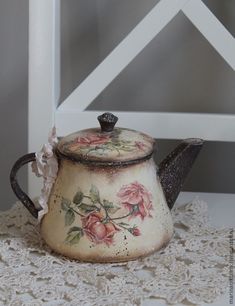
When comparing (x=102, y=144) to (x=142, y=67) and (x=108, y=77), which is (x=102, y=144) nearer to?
(x=108, y=77)

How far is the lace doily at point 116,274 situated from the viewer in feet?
1.64

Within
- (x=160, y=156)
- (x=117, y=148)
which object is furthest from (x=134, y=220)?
(x=160, y=156)

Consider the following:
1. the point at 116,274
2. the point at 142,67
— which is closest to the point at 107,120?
the point at 116,274

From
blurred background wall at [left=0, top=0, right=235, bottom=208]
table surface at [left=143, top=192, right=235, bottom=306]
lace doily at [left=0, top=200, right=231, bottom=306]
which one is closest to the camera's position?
lace doily at [left=0, top=200, right=231, bottom=306]

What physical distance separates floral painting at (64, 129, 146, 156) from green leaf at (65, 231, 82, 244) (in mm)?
70

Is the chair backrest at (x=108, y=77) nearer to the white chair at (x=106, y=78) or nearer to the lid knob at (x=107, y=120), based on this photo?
the white chair at (x=106, y=78)

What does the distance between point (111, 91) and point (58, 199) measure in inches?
13.8

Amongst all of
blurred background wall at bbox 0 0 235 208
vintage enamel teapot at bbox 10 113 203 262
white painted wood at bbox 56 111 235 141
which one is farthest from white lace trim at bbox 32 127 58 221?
blurred background wall at bbox 0 0 235 208

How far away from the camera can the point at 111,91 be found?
88cm

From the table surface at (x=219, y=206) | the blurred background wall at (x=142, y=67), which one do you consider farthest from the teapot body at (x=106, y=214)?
the blurred background wall at (x=142, y=67)

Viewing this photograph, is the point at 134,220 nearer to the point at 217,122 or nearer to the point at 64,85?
the point at 217,122

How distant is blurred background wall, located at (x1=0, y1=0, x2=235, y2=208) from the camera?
2.78ft

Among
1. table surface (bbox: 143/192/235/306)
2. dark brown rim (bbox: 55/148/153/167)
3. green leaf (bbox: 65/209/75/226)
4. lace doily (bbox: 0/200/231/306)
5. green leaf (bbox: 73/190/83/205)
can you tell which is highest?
dark brown rim (bbox: 55/148/153/167)

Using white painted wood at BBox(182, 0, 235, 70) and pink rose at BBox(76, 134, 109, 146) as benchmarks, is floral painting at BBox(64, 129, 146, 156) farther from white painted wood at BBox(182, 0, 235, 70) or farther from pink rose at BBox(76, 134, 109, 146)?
white painted wood at BBox(182, 0, 235, 70)
